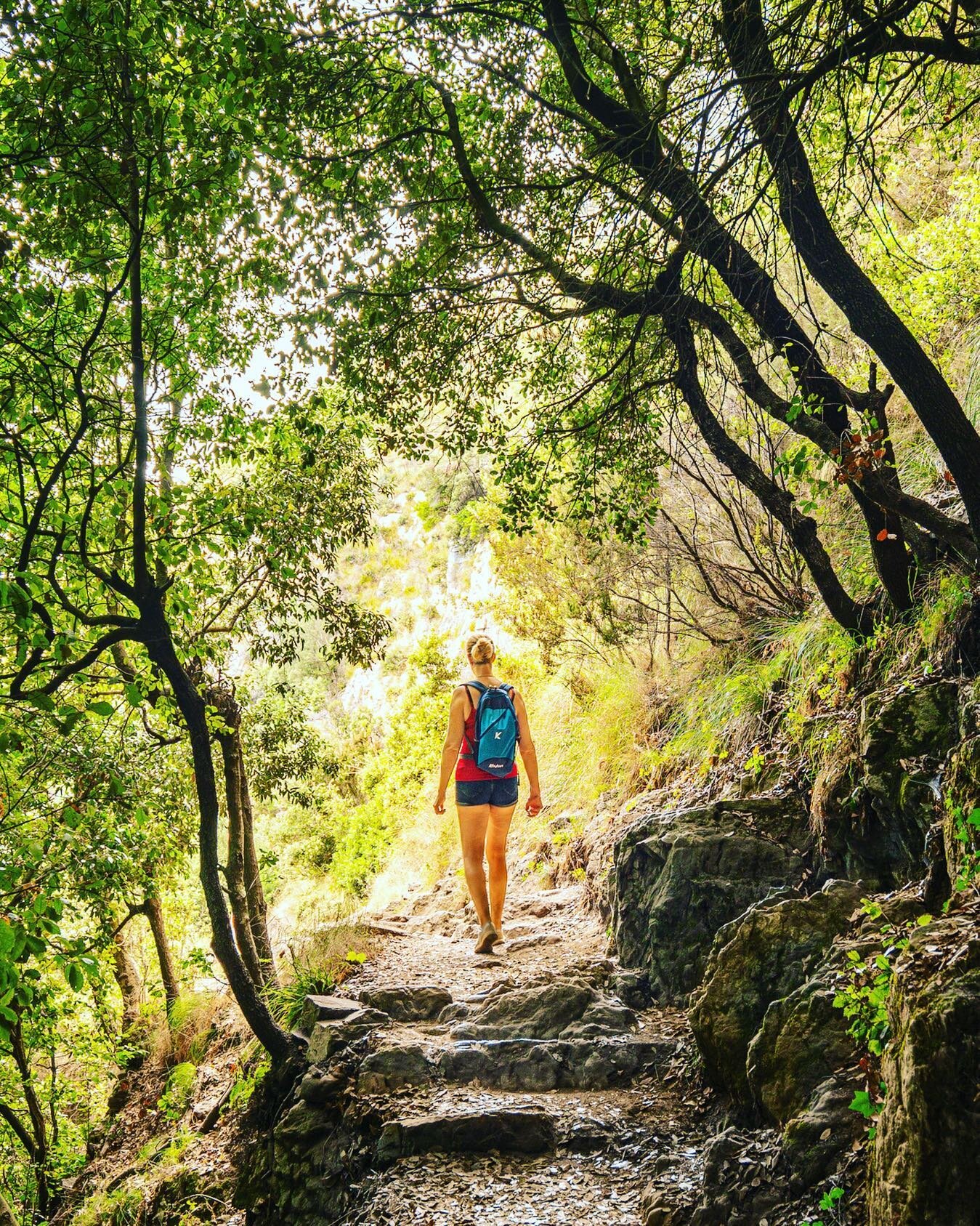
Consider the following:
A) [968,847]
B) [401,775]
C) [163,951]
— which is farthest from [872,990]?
[401,775]

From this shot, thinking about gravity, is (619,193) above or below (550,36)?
below

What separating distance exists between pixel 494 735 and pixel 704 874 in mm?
1829

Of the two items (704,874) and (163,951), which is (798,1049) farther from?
(163,951)

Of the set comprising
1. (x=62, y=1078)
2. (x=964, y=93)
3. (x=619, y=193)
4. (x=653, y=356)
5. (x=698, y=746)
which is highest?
(x=964, y=93)

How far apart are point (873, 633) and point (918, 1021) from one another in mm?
3243

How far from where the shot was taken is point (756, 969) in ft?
12.8

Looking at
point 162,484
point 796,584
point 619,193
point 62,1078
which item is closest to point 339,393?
point 162,484

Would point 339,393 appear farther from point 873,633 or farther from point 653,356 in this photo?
point 873,633

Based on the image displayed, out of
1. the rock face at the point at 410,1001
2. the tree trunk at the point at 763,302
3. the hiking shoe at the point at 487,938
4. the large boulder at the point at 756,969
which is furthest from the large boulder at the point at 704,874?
the tree trunk at the point at 763,302

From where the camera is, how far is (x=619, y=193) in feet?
13.2

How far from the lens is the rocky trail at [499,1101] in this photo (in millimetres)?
3578

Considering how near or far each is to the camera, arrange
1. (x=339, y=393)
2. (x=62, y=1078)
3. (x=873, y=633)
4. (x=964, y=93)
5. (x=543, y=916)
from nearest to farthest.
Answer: (x=873, y=633) → (x=964, y=93) → (x=339, y=393) → (x=543, y=916) → (x=62, y=1078)

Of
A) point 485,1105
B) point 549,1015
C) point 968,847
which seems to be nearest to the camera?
point 968,847

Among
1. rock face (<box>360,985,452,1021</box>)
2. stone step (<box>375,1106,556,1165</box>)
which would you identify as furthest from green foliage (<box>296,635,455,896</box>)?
stone step (<box>375,1106,556,1165</box>)
